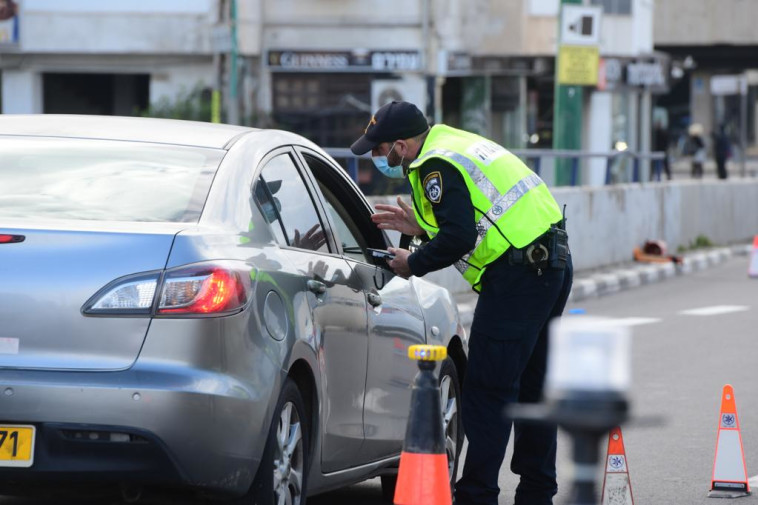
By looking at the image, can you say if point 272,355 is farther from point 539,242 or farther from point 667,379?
point 667,379

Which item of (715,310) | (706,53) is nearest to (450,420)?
(715,310)

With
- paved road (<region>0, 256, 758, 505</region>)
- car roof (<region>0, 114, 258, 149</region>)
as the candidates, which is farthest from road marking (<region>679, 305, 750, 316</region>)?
car roof (<region>0, 114, 258, 149</region>)

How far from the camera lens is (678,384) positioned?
36.4ft

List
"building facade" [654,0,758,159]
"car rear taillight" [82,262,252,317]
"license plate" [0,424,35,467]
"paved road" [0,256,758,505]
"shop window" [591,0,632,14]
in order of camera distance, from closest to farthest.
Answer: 1. "license plate" [0,424,35,467]
2. "car rear taillight" [82,262,252,317]
3. "paved road" [0,256,758,505]
4. "shop window" [591,0,632,14]
5. "building facade" [654,0,758,159]

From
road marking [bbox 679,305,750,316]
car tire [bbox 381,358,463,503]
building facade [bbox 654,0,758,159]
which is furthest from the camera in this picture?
building facade [bbox 654,0,758,159]

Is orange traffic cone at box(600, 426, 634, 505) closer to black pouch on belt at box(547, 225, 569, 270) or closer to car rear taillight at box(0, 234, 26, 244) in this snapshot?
black pouch on belt at box(547, 225, 569, 270)

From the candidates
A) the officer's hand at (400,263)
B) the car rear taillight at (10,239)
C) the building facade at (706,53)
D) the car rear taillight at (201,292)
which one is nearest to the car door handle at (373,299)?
the officer's hand at (400,263)

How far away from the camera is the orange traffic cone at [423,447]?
5.07 meters

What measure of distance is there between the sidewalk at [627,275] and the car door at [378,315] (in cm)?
820

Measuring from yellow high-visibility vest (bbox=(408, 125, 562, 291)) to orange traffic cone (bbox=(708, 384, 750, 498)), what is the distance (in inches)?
65.6

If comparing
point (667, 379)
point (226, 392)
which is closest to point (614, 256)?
point (667, 379)

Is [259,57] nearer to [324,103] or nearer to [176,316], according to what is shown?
[324,103]

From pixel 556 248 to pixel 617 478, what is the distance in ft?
3.51

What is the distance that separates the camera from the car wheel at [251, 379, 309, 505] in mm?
5090
